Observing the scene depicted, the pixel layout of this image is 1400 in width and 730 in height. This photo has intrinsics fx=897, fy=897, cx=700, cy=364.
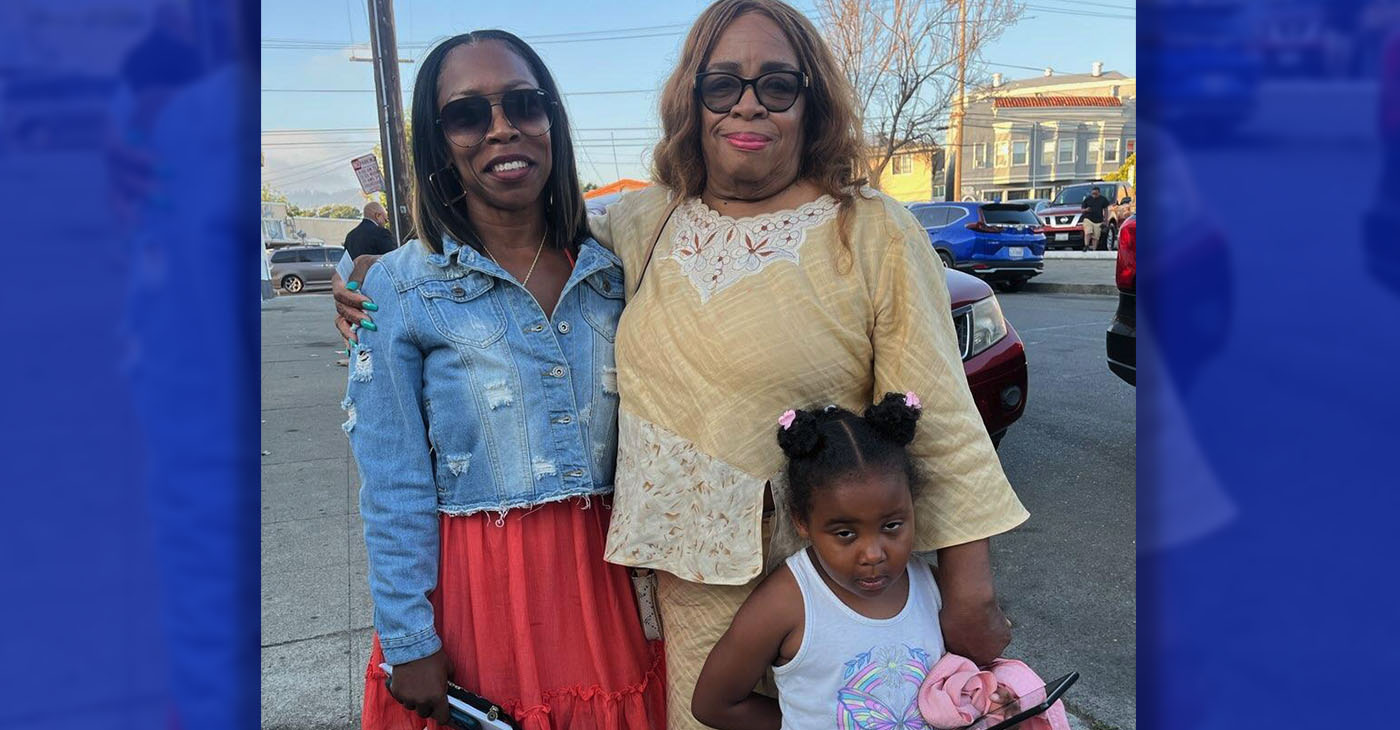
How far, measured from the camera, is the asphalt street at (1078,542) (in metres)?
3.12

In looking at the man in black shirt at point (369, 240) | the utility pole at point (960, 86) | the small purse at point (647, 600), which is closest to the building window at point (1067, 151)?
the utility pole at point (960, 86)

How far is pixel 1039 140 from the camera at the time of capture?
40062mm

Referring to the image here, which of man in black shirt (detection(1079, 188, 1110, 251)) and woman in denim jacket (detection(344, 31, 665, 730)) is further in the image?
man in black shirt (detection(1079, 188, 1110, 251))

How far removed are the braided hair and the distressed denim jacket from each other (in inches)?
16.5

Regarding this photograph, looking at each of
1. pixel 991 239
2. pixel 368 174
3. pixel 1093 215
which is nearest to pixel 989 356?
pixel 368 174

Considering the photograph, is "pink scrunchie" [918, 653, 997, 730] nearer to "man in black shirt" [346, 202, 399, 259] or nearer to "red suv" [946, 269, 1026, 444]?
"red suv" [946, 269, 1026, 444]

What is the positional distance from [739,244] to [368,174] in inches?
399

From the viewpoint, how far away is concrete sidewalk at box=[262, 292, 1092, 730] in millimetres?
3059

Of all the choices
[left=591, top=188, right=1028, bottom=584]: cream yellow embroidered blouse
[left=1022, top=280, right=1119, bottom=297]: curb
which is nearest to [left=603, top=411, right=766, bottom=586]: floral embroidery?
[left=591, top=188, right=1028, bottom=584]: cream yellow embroidered blouse

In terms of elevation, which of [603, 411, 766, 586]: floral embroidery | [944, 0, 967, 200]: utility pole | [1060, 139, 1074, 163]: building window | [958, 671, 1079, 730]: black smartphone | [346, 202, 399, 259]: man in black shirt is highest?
[1060, 139, 1074, 163]: building window
